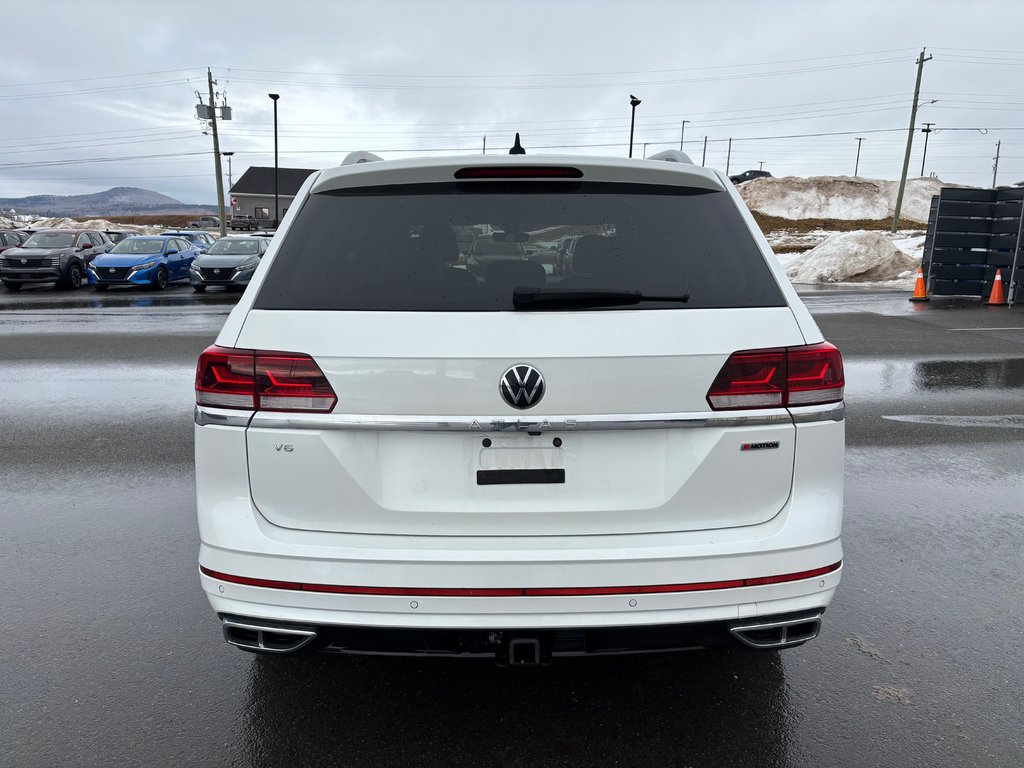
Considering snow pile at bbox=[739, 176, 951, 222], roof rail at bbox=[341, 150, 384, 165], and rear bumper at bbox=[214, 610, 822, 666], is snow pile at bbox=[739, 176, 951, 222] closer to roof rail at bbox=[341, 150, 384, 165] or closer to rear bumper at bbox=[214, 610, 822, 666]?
roof rail at bbox=[341, 150, 384, 165]

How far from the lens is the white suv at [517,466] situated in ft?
7.82

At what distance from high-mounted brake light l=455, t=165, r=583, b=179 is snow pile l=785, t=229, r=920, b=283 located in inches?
1035

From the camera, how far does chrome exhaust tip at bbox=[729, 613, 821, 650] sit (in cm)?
247

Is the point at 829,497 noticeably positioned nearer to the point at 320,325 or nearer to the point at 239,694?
the point at 320,325

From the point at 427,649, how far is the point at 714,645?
0.90 m

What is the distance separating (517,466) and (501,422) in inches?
5.9

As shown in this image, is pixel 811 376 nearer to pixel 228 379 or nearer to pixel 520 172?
pixel 520 172

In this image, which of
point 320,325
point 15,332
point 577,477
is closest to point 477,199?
point 320,325

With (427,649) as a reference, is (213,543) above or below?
above

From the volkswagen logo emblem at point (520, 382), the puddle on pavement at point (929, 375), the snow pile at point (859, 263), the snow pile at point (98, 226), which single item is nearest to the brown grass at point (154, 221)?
the snow pile at point (98, 226)

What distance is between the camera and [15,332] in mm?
14469

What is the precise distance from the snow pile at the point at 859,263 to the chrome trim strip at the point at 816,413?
26286 mm

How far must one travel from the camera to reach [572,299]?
2.48 metres

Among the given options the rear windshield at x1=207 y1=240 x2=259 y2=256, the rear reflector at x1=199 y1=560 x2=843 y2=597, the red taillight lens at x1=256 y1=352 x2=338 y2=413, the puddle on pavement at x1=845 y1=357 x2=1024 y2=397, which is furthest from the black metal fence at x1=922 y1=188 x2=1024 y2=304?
the red taillight lens at x1=256 y1=352 x2=338 y2=413
